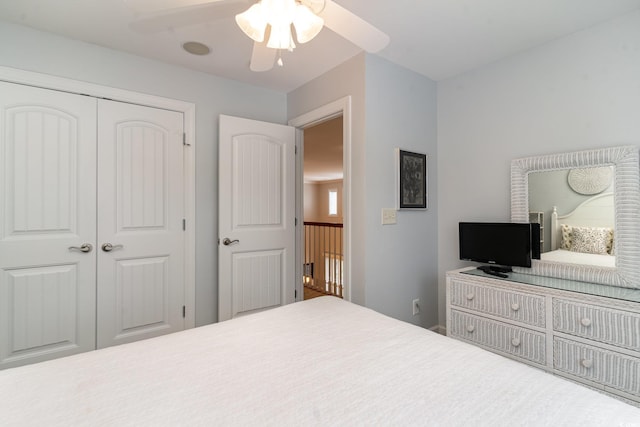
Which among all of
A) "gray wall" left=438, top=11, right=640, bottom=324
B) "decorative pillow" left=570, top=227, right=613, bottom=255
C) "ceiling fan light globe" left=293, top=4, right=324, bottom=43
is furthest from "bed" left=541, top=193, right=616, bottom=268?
"ceiling fan light globe" left=293, top=4, right=324, bottom=43

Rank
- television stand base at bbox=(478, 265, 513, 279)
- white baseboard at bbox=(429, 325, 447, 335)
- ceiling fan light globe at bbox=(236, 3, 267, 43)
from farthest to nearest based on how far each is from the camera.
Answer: white baseboard at bbox=(429, 325, 447, 335)
television stand base at bbox=(478, 265, 513, 279)
ceiling fan light globe at bbox=(236, 3, 267, 43)

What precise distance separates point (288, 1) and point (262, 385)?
1399 mm

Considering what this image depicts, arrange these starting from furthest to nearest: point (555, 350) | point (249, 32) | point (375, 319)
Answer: point (555, 350) < point (375, 319) < point (249, 32)

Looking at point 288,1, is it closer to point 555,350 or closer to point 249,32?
point 249,32

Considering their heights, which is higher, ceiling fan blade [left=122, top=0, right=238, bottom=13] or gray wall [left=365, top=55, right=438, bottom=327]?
ceiling fan blade [left=122, top=0, right=238, bottom=13]

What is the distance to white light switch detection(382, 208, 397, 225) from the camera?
94.7 inches

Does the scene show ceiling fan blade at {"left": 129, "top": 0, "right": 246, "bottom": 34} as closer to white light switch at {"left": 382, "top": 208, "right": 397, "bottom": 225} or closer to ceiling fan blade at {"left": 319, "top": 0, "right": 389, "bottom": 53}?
ceiling fan blade at {"left": 319, "top": 0, "right": 389, "bottom": 53}

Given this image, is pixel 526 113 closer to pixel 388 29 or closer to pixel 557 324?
pixel 388 29

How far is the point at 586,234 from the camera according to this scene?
1.98 meters

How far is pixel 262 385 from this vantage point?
920 mm

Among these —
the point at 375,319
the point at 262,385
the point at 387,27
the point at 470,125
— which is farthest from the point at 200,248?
the point at 470,125

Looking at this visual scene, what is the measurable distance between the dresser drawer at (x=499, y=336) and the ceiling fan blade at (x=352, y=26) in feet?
6.23

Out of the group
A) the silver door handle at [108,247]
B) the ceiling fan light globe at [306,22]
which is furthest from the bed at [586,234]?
the silver door handle at [108,247]

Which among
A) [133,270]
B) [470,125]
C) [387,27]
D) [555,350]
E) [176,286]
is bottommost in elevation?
[555,350]
